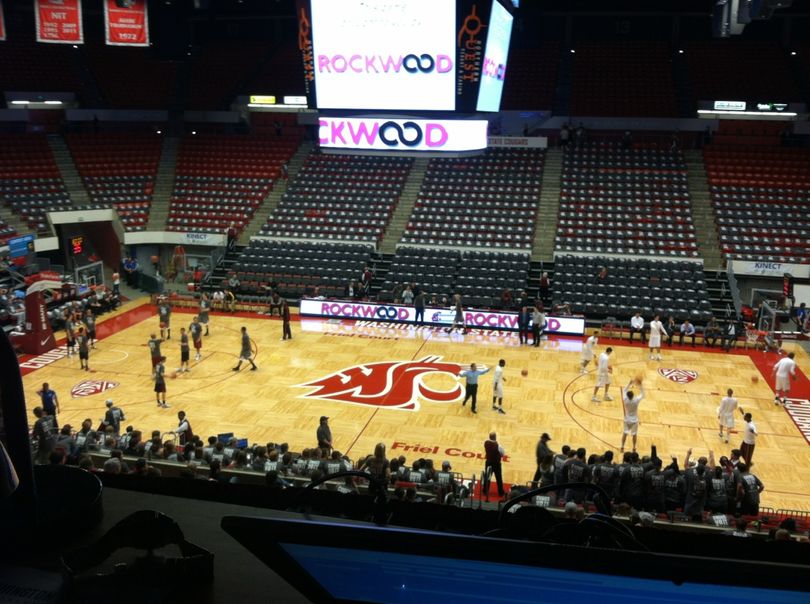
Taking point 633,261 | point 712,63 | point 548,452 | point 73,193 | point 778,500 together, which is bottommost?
point 778,500

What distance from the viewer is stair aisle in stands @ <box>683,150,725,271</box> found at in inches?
1094

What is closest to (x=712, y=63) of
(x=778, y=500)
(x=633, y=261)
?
(x=633, y=261)

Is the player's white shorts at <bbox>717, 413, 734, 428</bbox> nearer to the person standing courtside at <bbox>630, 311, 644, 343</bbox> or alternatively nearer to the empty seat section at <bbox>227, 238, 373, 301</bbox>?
the person standing courtside at <bbox>630, 311, 644, 343</bbox>

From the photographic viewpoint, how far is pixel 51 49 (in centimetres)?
3834

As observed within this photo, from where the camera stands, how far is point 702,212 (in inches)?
1191

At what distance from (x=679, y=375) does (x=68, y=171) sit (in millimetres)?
28460

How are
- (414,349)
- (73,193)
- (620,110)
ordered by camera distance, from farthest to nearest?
(620,110), (73,193), (414,349)

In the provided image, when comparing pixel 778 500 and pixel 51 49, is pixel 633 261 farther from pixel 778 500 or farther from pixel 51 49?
pixel 51 49

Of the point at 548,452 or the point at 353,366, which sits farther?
the point at 353,366

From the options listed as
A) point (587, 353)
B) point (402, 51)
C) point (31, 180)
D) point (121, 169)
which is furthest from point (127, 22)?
point (587, 353)

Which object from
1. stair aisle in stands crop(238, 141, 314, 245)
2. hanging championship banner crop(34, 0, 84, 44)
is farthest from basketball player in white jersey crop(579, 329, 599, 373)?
hanging championship banner crop(34, 0, 84, 44)

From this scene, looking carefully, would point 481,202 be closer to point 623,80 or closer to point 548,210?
point 548,210

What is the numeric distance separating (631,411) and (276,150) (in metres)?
27.0

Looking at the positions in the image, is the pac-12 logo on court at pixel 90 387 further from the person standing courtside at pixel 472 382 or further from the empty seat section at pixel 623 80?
the empty seat section at pixel 623 80
